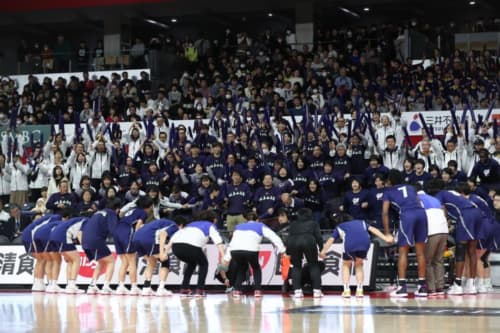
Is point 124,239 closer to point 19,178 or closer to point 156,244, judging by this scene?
point 156,244

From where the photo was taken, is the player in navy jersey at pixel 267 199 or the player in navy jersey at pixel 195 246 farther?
the player in navy jersey at pixel 267 199

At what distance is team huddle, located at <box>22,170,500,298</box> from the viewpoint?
741 inches

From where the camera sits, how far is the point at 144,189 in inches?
1018

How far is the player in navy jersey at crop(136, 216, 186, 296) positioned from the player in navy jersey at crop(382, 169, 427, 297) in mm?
4446

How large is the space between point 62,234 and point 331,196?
6519 millimetres

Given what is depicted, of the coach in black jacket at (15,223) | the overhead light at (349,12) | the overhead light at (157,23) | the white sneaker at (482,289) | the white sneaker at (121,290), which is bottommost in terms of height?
the white sneaker at (121,290)

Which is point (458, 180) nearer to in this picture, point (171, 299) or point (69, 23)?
point (171, 299)

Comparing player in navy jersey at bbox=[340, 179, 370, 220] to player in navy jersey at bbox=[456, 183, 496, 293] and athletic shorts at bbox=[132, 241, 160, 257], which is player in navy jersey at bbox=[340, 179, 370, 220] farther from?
athletic shorts at bbox=[132, 241, 160, 257]

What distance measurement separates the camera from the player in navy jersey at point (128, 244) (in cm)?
2091

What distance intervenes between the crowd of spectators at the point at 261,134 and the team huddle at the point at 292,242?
219 cm

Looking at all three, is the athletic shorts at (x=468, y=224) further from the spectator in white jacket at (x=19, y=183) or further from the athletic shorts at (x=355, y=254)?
the spectator in white jacket at (x=19, y=183)

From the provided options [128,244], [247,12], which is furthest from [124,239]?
[247,12]

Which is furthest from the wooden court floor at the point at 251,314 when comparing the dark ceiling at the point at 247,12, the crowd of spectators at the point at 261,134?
the dark ceiling at the point at 247,12

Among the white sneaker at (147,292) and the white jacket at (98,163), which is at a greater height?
the white jacket at (98,163)
